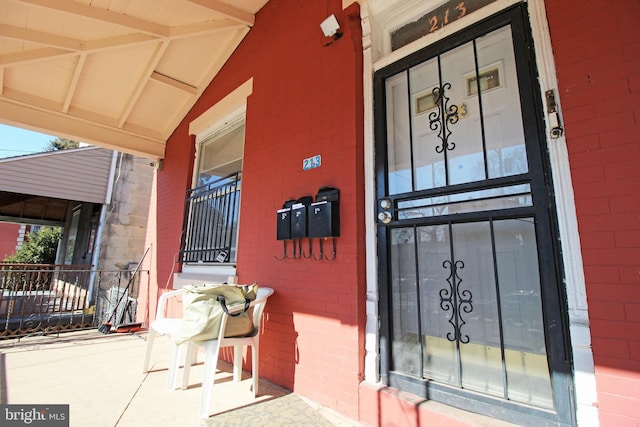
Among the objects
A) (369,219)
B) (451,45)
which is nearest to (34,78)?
(369,219)

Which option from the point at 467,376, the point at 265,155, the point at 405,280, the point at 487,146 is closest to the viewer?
the point at 467,376

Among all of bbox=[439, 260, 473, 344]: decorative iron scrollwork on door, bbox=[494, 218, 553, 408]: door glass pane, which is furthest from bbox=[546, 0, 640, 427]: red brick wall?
bbox=[439, 260, 473, 344]: decorative iron scrollwork on door

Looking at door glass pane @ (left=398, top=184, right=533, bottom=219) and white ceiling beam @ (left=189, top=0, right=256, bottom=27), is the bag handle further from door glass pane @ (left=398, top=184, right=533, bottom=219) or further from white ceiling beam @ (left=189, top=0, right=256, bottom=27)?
white ceiling beam @ (left=189, top=0, right=256, bottom=27)

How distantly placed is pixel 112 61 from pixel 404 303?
4.26 metres

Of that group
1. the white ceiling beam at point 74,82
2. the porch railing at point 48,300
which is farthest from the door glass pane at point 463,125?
the porch railing at point 48,300

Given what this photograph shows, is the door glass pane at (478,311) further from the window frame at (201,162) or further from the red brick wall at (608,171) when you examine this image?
the window frame at (201,162)

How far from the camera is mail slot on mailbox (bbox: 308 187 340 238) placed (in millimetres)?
2131

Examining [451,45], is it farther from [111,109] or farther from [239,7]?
[111,109]

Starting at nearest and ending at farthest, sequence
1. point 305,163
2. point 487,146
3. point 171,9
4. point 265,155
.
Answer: point 487,146 < point 305,163 < point 265,155 < point 171,9

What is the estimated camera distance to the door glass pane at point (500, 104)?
1.68 metres

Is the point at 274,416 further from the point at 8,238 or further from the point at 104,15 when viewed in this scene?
the point at 8,238

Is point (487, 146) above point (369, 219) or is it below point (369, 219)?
above

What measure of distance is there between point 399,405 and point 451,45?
2.25 metres

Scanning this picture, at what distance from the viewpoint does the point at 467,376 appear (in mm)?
1667
